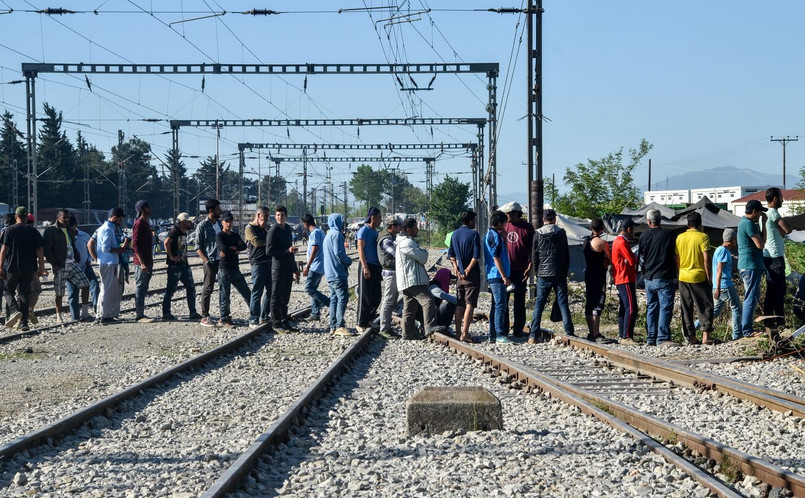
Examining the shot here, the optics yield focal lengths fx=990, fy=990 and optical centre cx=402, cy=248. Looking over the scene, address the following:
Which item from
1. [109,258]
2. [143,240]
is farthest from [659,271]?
[109,258]

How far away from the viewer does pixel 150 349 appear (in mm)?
13602

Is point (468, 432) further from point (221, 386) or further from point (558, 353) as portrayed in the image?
point (558, 353)

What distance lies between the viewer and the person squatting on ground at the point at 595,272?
1362 centimetres

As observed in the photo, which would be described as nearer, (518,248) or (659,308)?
(659,308)

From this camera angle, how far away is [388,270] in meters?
14.7

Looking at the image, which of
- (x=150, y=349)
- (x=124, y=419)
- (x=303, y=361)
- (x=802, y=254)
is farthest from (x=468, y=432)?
(x=802, y=254)

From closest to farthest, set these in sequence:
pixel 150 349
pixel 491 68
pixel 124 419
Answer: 1. pixel 124 419
2. pixel 150 349
3. pixel 491 68

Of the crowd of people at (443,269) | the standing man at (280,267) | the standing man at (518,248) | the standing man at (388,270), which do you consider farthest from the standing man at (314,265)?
the standing man at (518,248)

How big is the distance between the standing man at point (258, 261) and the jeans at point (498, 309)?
12.0 ft

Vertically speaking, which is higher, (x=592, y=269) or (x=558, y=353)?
(x=592, y=269)

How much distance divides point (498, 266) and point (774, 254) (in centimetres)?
362

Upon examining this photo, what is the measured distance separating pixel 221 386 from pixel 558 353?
15.6 ft

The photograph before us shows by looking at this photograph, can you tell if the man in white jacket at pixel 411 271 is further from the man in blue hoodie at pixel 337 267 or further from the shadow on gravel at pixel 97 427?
the shadow on gravel at pixel 97 427

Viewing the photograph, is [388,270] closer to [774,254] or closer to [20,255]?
[774,254]
